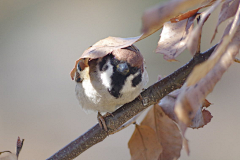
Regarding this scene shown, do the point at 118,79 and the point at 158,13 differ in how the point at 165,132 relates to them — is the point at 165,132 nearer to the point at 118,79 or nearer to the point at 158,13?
the point at 118,79

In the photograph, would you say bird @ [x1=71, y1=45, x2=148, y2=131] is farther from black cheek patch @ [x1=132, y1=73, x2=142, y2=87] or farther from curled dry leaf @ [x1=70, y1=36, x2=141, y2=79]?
curled dry leaf @ [x1=70, y1=36, x2=141, y2=79]

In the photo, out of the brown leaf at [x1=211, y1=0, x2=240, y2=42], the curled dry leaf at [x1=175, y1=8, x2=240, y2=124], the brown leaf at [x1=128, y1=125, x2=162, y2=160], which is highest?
the brown leaf at [x1=211, y1=0, x2=240, y2=42]

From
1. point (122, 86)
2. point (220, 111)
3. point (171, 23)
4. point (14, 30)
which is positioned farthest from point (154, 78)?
point (171, 23)

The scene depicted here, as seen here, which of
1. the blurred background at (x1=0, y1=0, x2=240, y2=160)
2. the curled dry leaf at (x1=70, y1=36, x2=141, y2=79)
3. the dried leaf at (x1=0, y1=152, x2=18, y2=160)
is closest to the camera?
the curled dry leaf at (x1=70, y1=36, x2=141, y2=79)

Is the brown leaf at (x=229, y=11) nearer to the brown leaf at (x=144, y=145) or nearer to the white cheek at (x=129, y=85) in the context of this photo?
the brown leaf at (x=144, y=145)

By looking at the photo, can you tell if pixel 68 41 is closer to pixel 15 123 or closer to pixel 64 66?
pixel 64 66

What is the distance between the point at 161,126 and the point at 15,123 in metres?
2.65

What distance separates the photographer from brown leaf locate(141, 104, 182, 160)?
924 millimetres

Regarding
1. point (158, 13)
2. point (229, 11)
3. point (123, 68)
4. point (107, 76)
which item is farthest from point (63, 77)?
point (158, 13)

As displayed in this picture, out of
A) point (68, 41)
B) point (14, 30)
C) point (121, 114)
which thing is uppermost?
point (14, 30)

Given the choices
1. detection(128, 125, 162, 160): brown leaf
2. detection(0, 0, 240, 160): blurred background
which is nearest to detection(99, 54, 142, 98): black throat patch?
detection(128, 125, 162, 160): brown leaf

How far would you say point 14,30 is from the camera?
371 cm

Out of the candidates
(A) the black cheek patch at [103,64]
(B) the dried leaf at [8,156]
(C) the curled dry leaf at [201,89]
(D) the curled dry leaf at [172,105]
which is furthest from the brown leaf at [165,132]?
(C) the curled dry leaf at [201,89]

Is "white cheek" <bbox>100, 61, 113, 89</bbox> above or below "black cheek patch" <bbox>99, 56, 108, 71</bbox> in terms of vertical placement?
below
